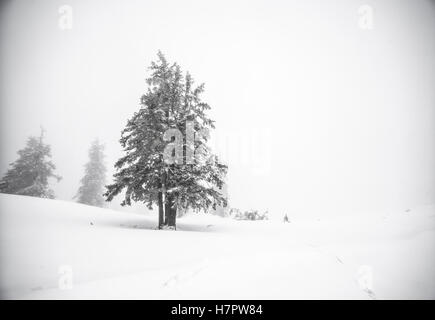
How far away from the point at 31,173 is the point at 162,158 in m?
25.5

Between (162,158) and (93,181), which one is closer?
(162,158)

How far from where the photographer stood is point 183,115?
50.0ft

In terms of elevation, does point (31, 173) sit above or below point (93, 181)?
above

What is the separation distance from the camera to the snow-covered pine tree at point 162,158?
45.9 ft

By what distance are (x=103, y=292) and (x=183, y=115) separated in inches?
458

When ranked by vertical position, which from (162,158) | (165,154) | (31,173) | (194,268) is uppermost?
(165,154)

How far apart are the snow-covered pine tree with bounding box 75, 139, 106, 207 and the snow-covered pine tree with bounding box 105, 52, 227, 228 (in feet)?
78.6

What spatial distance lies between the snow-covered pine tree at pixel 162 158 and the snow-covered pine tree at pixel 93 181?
23958 mm

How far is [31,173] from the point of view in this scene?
94.5ft

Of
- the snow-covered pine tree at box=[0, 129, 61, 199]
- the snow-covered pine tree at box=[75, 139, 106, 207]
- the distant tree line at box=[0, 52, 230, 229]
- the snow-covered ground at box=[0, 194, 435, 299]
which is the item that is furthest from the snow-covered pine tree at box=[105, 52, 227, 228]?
the snow-covered pine tree at box=[75, 139, 106, 207]

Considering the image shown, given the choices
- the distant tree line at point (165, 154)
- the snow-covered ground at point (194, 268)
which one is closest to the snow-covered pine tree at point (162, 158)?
the distant tree line at point (165, 154)

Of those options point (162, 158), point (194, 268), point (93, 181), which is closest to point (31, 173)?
point (93, 181)

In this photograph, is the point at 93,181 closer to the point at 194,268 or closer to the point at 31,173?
the point at 31,173

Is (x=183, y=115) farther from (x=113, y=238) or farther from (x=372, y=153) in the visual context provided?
(x=372, y=153)
